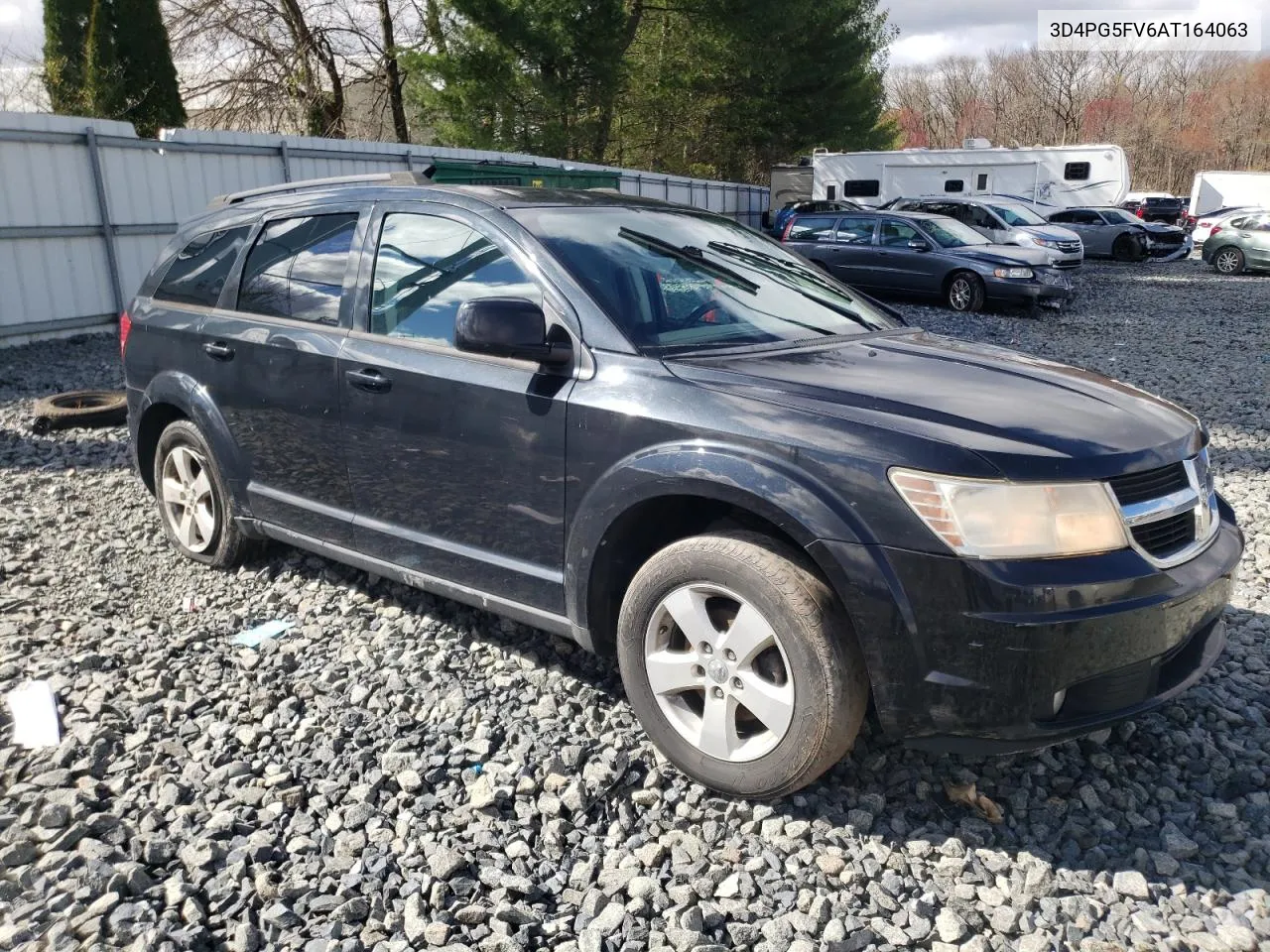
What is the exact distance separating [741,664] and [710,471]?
21.6 inches

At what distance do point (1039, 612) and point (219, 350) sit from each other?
336cm

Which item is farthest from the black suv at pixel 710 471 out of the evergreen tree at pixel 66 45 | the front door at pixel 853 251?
the evergreen tree at pixel 66 45

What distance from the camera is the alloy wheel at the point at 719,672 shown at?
278cm

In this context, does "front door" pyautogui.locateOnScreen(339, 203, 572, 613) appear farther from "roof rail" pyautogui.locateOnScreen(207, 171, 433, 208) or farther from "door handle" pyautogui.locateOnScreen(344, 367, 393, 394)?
"roof rail" pyautogui.locateOnScreen(207, 171, 433, 208)

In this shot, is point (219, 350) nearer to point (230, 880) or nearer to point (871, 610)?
point (230, 880)

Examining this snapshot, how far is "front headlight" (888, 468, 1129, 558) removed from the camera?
97.8 inches

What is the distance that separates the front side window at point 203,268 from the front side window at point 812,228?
45.3 ft

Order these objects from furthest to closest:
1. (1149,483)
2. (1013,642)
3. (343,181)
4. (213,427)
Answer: (213,427), (343,181), (1149,483), (1013,642)

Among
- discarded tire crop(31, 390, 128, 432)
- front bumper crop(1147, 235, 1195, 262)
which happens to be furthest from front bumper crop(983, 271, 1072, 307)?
front bumper crop(1147, 235, 1195, 262)

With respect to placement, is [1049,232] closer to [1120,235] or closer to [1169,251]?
[1120,235]

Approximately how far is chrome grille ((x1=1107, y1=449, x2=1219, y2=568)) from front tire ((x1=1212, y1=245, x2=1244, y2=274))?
78.4ft

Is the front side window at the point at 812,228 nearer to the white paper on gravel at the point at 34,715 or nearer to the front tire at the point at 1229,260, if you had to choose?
the front tire at the point at 1229,260

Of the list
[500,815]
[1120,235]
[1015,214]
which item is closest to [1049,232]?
[1015,214]

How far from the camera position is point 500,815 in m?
2.91
